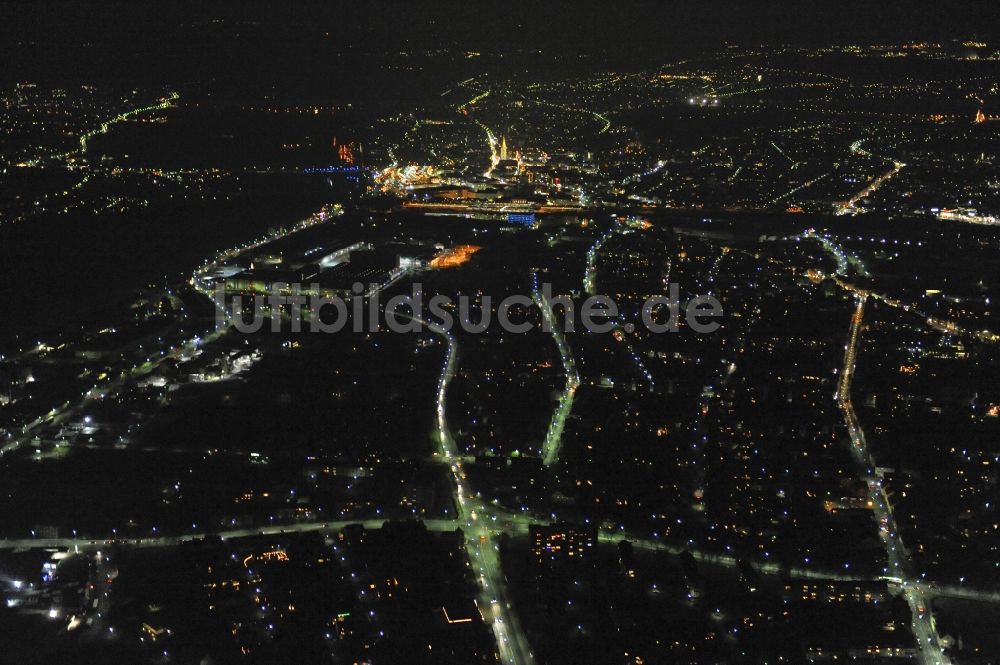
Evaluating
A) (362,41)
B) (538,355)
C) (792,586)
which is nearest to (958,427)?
(792,586)

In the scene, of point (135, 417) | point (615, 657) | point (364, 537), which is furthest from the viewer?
point (135, 417)

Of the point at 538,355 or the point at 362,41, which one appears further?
the point at 362,41

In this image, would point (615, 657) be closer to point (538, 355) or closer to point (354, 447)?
point (354, 447)

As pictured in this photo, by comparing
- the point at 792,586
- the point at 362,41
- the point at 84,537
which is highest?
the point at 362,41

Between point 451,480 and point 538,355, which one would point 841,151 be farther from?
point 451,480

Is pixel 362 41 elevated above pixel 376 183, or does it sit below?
above

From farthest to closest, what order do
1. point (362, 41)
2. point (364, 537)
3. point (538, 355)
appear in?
point (362, 41)
point (538, 355)
point (364, 537)
